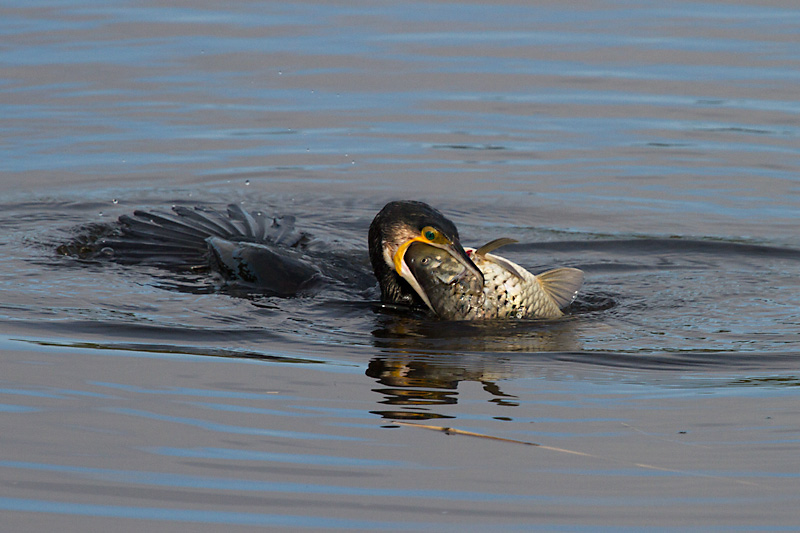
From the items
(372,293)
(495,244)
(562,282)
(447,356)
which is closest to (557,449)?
(447,356)

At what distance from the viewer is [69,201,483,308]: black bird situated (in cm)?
530

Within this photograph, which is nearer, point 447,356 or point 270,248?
point 447,356

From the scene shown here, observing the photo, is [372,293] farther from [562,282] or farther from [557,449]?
[557,449]

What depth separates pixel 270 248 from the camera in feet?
21.1

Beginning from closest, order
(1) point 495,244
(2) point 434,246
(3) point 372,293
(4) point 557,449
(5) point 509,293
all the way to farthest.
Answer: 1. (4) point 557,449
2. (1) point 495,244
3. (2) point 434,246
4. (5) point 509,293
5. (3) point 372,293

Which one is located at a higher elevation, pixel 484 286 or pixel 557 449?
pixel 484 286

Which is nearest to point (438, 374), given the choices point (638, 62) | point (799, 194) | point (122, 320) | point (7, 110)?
point (122, 320)

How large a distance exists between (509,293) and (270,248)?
1.65 meters

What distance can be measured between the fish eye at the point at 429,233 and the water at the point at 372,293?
1.49 feet

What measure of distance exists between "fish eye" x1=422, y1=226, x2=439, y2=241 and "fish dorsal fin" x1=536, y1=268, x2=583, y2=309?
0.56 m

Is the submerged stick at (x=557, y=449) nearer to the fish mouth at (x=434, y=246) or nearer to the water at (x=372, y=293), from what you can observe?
the water at (x=372, y=293)

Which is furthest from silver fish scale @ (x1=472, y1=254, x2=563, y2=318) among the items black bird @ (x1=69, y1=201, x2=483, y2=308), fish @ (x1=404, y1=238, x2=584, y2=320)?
black bird @ (x1=69, y1=201, x2=483, y2=308)

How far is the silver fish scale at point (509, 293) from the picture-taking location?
526cm

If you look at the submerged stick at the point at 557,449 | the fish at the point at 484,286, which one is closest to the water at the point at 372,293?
the submerged stick at the point at 557,449
